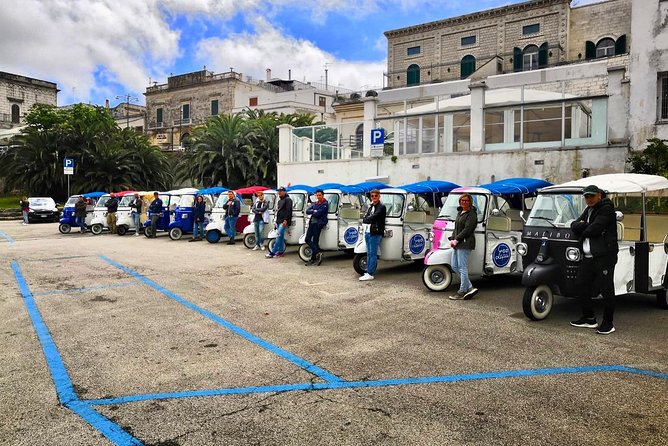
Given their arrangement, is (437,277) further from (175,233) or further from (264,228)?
(175,233)

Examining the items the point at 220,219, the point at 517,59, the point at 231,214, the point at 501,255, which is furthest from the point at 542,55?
the point at 501,255

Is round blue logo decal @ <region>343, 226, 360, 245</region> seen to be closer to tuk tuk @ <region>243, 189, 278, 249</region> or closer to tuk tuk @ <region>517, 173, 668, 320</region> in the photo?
tuk tuk @ <region>243, 189, 278, 249</region>

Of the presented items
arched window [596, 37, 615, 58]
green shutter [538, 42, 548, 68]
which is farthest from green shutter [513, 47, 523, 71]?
arched window [596, 37, 615, 58]

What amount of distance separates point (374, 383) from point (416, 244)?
686 cm

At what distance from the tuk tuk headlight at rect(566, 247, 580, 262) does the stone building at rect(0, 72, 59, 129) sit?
2969 inches

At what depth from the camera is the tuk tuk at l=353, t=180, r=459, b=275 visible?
1167 centimetres

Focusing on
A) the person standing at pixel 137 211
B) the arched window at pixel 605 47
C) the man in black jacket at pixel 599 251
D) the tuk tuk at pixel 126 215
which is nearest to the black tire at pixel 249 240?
the person standing at pixel 137 211

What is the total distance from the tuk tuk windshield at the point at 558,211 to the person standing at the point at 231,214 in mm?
11383

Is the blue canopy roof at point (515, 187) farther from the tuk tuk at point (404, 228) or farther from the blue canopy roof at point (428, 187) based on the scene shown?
the tuk tuk at point (404, 228)

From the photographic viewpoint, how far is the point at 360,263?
11.6m

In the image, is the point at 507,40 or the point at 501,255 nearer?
the point at 501,255

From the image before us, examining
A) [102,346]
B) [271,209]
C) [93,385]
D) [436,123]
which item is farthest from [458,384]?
[436,123]

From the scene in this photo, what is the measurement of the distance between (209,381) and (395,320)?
10.6 ft

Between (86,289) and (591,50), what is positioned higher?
(591,50)
